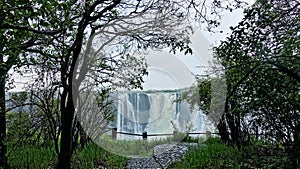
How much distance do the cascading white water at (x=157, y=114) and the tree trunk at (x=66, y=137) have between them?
0.45 m

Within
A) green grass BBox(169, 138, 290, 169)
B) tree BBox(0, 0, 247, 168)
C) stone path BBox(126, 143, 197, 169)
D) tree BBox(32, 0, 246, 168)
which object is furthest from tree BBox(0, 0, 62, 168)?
green grass BBox(169, 138, 290, 169)

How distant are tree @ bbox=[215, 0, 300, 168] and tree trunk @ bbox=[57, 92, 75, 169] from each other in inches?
47.4

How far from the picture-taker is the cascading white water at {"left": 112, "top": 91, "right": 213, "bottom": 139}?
2381 mm

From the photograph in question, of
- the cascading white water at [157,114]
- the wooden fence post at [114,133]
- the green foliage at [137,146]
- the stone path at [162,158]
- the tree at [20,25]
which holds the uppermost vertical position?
the tree at [20,25]

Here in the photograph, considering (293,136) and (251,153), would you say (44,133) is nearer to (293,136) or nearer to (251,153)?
(251,153)

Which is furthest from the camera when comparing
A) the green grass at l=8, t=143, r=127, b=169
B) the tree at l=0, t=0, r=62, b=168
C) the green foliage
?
the green foliage

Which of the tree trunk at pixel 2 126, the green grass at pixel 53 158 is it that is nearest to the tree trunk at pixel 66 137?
the green grass at pixel 53 158

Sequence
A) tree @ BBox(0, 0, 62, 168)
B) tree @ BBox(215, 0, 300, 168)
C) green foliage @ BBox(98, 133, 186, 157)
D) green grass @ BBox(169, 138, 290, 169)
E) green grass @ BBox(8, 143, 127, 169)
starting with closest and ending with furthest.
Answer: tree @ BBox(0, 0, 62, 168)
tree @ BBox(215, 0, 300, 168)
green grass @ BBox(169, 138, 290, 169)
green grass @ BBox(8, 143, 127, 169)
green foliage @ BBox(98, 133, 186, 157)

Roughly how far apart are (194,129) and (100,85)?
0.86m

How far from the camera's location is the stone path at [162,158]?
2684 mm

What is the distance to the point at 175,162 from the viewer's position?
273 centimetres

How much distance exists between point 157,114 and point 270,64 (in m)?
0.94

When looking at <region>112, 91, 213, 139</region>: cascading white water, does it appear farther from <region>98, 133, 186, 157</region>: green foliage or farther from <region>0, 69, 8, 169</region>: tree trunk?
<region>0, 69, 8, 169</region>: tree trunk

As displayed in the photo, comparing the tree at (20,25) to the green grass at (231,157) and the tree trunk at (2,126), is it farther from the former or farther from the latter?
the green grass at (231,157)
